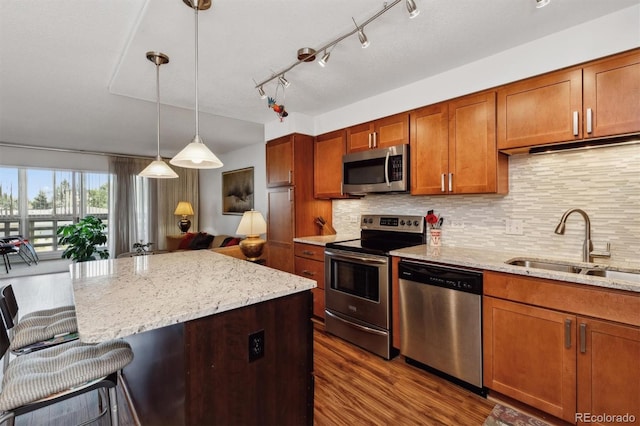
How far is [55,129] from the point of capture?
4406mm

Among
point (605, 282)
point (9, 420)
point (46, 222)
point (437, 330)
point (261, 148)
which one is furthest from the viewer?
point (46, 222)

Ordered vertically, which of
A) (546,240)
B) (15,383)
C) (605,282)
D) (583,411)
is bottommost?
(583,411)

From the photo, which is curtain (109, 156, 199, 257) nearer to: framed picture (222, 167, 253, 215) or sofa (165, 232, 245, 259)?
sofa (165, 232, 245, 259)

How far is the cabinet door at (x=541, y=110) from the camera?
6.12 ft

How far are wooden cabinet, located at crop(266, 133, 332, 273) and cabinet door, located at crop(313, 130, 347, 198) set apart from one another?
0.08m

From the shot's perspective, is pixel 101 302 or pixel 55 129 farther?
pixel 55 129

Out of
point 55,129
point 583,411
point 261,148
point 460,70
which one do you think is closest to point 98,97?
point 55,129

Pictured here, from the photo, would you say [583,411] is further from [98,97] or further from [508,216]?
[98,97]

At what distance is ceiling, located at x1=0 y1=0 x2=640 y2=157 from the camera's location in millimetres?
1674

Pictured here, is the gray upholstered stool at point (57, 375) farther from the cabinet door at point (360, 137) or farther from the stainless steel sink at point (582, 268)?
the cabinet door at point (360, 137)

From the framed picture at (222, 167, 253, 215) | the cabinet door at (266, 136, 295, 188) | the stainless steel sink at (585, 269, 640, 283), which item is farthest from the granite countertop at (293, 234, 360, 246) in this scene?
the framed picture at (222, 167, 253, 215)

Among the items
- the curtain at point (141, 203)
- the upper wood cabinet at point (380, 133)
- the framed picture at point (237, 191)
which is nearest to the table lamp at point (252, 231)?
the upper wood cabinet at point (380, 133)

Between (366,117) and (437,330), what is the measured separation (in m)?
2.06

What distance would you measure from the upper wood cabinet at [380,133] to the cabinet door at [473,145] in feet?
1.44
